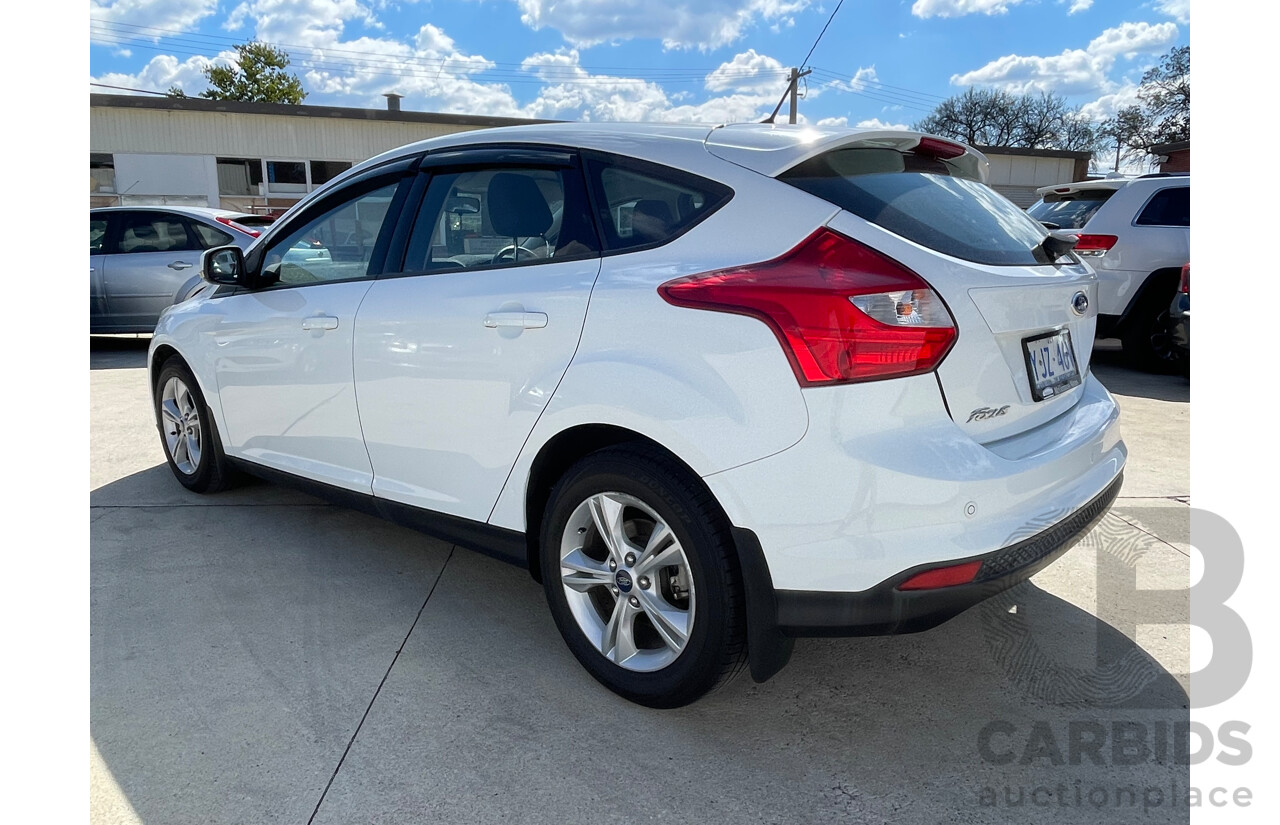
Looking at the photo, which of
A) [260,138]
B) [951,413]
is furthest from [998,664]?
[260,138]

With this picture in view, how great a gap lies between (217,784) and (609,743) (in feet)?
3.43

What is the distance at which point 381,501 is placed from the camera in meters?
3.38

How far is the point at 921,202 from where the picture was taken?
8.10 ft

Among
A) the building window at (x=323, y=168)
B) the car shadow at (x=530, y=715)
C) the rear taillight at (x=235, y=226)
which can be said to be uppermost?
the building window at (x=323, y=168)

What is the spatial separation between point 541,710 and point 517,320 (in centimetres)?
119

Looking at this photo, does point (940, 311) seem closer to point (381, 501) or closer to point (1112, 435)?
point (1112, 435)

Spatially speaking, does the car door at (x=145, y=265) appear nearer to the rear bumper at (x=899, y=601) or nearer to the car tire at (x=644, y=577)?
the car tire at (x=644, y=577)

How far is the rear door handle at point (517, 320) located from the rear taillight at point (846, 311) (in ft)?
2.25

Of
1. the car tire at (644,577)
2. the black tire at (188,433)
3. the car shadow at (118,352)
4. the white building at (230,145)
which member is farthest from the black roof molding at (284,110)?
the car tire at (644,577)

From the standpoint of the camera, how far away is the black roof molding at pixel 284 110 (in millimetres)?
24281

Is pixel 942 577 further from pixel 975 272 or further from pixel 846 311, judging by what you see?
pixel 975 272

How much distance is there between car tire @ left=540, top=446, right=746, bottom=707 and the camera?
234 centimetres

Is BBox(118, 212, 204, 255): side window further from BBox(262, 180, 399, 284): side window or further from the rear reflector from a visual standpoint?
the rear reflector

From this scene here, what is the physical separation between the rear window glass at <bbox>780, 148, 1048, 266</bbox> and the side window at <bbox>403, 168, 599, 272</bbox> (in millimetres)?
720
